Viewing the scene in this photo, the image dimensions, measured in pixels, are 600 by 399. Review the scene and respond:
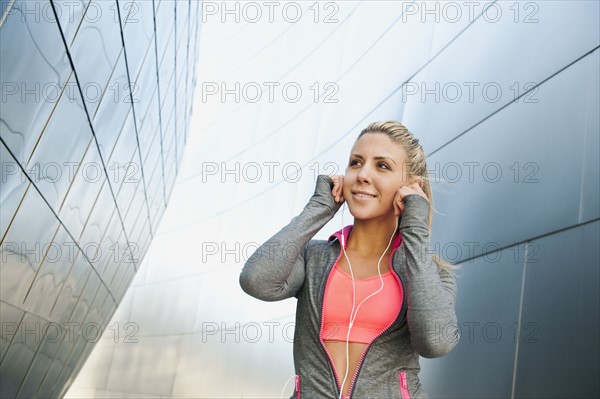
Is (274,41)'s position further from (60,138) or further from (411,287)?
(411,287)

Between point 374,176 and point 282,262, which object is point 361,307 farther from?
point 374,176

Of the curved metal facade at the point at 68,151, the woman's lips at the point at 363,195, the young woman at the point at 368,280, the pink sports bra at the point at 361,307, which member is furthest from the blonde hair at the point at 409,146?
the curved metal facade at the point at 68,151

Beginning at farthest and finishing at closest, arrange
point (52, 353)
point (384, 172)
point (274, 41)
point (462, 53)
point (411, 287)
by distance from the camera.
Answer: point (274, 41)
point (52, 353)
point (462, 53)
point (384, 172)
point (411, 287)

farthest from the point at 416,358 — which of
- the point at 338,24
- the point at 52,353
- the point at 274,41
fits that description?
the point at 274,41

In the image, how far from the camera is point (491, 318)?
256 inches

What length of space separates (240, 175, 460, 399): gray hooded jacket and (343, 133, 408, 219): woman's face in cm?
11

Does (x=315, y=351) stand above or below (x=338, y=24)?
below

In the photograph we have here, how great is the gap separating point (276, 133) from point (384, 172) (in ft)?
49.9

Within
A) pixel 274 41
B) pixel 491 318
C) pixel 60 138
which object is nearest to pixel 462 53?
pixel 491 318

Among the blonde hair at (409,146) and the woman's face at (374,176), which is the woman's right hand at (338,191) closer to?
the woman's face at (374,176)

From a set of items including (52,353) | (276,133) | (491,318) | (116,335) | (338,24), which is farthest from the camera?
(116,335)

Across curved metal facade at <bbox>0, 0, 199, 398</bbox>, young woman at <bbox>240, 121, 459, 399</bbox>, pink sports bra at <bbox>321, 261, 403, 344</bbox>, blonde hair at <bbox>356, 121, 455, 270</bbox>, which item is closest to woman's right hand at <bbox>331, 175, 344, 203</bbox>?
young woman at <bbox>240, 121, 459, 399</bbox>

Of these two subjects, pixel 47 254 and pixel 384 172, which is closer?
pixel 384 172

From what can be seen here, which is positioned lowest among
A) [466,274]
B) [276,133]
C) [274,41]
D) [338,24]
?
[466,274]
